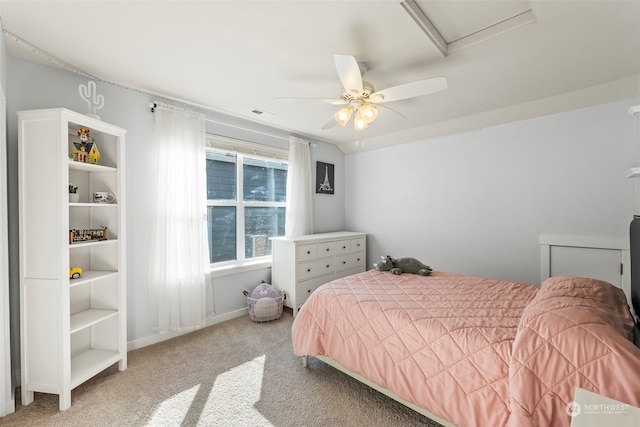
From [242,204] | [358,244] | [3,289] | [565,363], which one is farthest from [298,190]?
[565,363]

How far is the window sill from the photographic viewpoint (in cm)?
302

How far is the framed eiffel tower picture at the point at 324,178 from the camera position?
4.10 m

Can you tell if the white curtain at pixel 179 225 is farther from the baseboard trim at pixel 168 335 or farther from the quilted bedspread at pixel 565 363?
the quilted bedspread at pixel 565 363

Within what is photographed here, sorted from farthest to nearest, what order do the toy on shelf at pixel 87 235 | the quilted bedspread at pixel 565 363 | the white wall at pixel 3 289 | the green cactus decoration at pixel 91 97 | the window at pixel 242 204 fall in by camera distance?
the window at pixel 242 204 < the green cactus decoration at pixel 91 97 < the toy on shelf at pixel 87 235 < the white wall at pixel 3 289 < the quilted bedspread at pixel 565 363

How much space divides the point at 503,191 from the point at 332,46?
250 cm

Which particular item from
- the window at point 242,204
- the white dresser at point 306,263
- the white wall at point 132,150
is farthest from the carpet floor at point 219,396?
the window at point 242,204

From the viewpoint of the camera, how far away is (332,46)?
68.7 inches

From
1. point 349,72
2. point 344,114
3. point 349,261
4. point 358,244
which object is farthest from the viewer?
point 358,244

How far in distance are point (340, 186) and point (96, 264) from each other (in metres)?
3.27

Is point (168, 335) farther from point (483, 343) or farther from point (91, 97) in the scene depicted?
point (483, 343)

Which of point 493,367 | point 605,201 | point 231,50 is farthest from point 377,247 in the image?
point 231,50

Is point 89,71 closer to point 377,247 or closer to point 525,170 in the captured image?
point 377,247

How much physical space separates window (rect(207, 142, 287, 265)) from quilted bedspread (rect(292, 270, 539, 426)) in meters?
1.57

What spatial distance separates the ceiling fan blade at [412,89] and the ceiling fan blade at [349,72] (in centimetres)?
17
